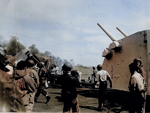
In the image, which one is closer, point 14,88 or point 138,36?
point 14,88

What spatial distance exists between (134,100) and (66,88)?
1473mm

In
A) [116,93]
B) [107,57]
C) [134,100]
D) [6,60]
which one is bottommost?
[116,93]

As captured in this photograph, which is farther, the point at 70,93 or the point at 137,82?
the point at 70,93

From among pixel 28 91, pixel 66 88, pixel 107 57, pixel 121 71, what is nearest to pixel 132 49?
pixel 121 71

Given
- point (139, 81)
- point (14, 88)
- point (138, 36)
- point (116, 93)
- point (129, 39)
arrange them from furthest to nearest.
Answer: point (116, 93), point (129, 39), point (138, 36), point (139, 81), point (14, 88)

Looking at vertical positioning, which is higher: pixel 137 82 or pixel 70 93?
pixel 137 82

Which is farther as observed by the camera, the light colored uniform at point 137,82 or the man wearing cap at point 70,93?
the man wearing cap at point 70,93

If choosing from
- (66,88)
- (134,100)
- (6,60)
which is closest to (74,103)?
(66,88)

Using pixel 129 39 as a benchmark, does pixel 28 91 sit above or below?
below

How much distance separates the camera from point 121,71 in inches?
217

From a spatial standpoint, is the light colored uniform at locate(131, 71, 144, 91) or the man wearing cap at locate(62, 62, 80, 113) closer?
the light colored uniform at locate(131, 71, 144, 91)

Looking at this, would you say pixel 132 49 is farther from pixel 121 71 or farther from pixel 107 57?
pixel 107 57

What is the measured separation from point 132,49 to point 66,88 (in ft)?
9.46

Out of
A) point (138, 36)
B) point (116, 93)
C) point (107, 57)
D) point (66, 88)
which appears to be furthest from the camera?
point (116, 93)
